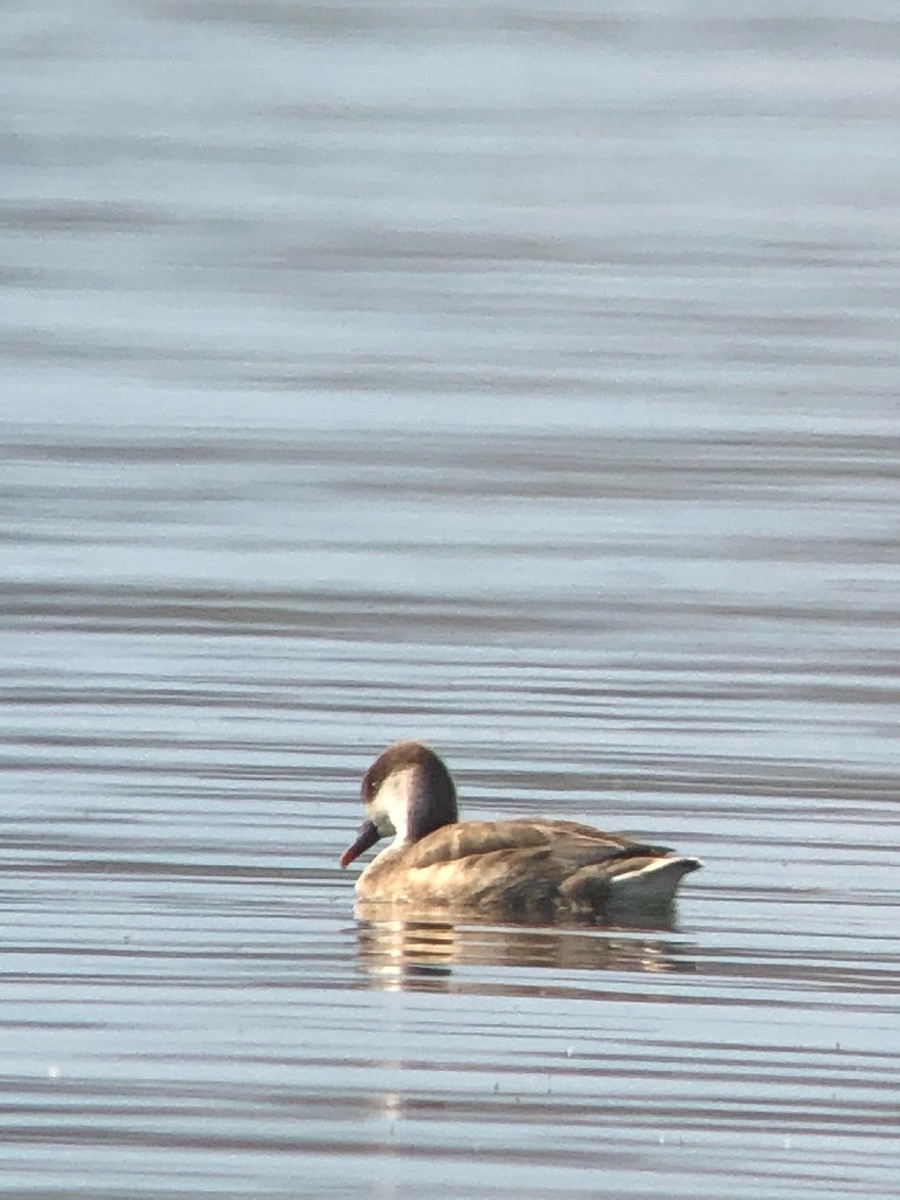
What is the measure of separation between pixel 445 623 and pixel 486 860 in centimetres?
392

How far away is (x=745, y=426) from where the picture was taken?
782 inches

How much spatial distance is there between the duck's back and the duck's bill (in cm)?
13

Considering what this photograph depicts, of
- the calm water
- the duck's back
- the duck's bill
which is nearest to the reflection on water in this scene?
the calm water

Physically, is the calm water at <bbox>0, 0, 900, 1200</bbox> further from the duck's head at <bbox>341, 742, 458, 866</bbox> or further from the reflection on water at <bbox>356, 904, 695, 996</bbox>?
the duck's head at <bbox>341, 742, 458, 866</bbox>

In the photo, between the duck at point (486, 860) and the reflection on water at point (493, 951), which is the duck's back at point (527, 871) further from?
the reflection on water at point (493, 951)

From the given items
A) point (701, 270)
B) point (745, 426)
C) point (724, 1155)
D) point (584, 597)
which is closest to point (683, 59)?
point (701, 270)

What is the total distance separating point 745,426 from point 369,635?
17.6ft

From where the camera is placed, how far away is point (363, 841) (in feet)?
38.5

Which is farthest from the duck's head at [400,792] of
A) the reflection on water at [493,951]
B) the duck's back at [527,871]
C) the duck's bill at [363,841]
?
the reflection on water at [493,951]

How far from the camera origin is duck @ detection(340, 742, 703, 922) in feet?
35.8

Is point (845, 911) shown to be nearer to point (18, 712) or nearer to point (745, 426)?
point (18, 712)

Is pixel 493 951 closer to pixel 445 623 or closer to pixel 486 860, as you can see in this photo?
pixel 486 860

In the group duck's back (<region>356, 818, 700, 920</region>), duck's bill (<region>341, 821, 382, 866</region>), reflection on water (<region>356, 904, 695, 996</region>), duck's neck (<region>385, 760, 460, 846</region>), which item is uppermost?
duck's neck (<region>385, 760, 460, 846</region>)

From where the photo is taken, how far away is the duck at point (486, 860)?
430 inches
